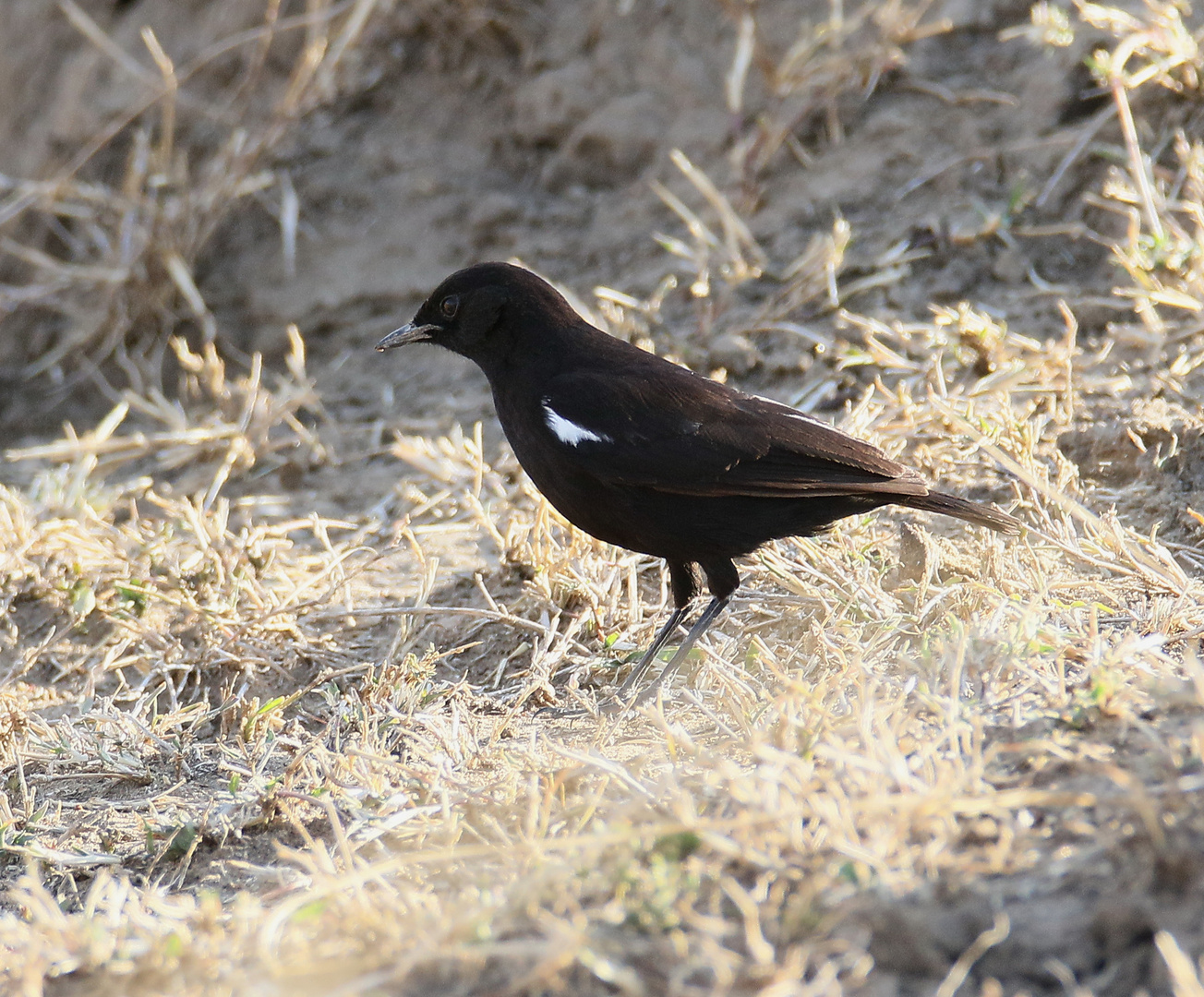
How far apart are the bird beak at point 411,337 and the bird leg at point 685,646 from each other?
4.36ft

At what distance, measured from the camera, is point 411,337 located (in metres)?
4.47

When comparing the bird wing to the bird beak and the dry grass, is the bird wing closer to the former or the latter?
the dry grass

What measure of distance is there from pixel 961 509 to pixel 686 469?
2.78 ft

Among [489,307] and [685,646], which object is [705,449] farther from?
[489,307]

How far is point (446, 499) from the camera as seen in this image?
5.11m

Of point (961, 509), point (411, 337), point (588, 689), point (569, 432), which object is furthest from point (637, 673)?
point (411, 337)

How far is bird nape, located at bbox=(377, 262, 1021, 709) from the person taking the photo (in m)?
3.80

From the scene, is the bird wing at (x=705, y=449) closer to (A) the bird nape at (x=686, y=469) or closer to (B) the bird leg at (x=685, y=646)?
(A) the bird nape at (x=686, y=469)

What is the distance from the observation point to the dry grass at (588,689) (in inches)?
86.4

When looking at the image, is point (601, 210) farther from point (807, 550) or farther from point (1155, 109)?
point (807, 550)

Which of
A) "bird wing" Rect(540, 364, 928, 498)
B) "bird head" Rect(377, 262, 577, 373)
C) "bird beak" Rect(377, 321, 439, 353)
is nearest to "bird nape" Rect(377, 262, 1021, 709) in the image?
"bird wing" Rect(540, 364, 928, 498)

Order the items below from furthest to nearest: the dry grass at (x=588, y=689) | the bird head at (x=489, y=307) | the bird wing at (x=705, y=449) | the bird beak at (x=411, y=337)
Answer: the bird beak at (x=411, y=337), the bird head at (x=489, y=307), the bird wing at (x=705, y=449), the dry grass at (x=588, y=689)

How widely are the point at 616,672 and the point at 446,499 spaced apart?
1330 millimetres

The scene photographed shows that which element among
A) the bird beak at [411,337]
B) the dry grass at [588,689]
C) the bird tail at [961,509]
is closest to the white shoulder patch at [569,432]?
the dry grass at [588,689]
